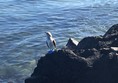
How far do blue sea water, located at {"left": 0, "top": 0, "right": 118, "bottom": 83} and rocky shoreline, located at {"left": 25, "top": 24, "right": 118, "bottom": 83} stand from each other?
3.17 metres

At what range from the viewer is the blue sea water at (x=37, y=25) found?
16375 millimetres

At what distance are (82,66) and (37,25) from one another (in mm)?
10915

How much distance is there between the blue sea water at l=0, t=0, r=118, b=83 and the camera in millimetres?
16375

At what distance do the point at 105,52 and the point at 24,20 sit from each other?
1199cm

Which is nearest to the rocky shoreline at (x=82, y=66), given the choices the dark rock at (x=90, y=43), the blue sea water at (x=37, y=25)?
the dark rock at (x=90, y=43)

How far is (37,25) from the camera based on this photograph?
2159cm

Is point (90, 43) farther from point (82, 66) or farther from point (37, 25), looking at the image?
point (37, 25)

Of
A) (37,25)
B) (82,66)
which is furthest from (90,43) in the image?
(37,25)

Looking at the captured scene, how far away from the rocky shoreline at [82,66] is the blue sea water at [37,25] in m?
3.17

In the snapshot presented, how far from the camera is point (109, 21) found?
2261cm

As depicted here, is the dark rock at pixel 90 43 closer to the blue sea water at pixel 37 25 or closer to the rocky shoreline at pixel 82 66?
the rocky shoreline at pixel 82 66

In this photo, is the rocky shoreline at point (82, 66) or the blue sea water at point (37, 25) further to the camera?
the blue sea water at point (37, 25)

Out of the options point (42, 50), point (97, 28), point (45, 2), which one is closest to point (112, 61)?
point (42, 50)

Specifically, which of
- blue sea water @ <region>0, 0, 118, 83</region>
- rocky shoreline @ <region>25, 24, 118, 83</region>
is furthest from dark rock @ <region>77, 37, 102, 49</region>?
blue sea water @ <region>0, 0, 118, 83</region>
